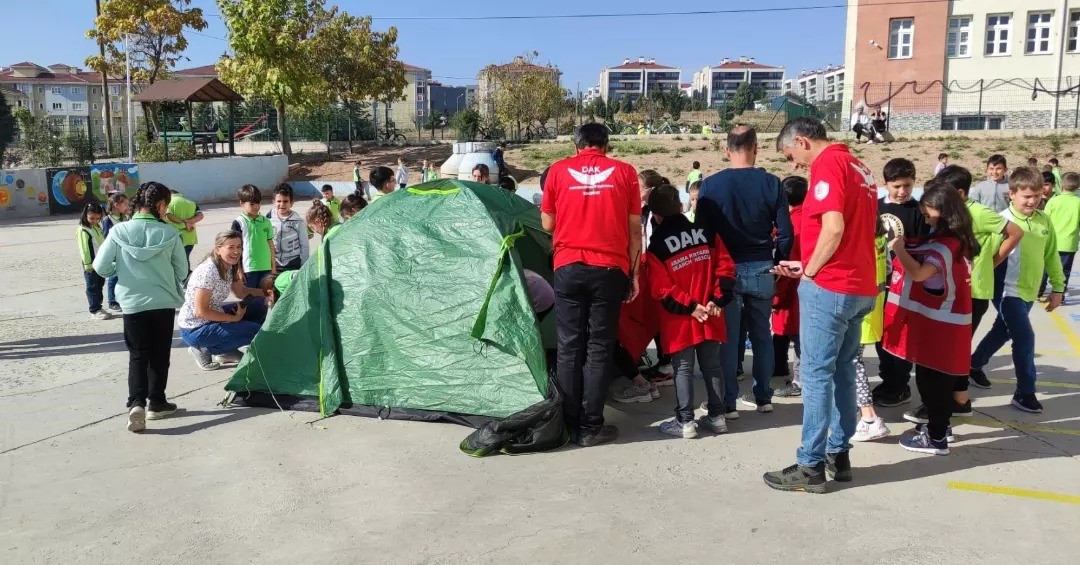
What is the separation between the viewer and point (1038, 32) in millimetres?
34094

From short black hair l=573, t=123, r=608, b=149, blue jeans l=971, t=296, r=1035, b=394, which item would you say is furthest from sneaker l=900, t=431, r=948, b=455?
short black hair l=573, t=123, r=608, b=149

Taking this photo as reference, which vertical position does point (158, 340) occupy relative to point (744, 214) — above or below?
below

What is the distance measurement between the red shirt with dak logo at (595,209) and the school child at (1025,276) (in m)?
2.70

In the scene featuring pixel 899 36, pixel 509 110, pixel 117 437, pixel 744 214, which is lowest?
pixel 117 437

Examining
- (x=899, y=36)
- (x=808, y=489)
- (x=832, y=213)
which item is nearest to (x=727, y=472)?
(x=808, y=489)

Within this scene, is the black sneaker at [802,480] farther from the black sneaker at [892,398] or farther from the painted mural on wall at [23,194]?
the painted mural on wall at [23,194]

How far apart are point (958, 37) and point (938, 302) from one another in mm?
35717

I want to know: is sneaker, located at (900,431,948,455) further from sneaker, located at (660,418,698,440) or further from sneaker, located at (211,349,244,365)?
sneaker, located at (211,349,244,365)

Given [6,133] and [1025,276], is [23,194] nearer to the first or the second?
[6,133]

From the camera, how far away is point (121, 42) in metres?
33.4

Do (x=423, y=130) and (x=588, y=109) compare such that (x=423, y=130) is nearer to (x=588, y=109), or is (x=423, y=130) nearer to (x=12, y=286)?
(x=588, y=109)

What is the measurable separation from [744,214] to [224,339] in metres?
4.26

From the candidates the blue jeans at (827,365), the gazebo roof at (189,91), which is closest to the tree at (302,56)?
the gazebo roof at (189,91)

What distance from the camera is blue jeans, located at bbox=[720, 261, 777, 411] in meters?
5.18
